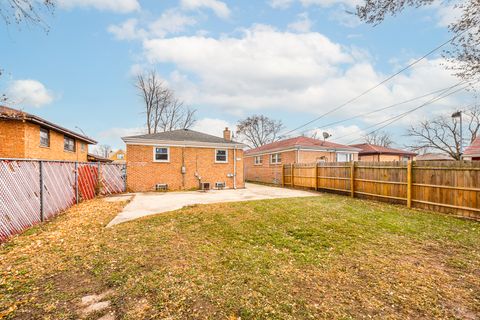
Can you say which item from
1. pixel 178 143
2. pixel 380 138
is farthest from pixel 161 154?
pixel 380 138

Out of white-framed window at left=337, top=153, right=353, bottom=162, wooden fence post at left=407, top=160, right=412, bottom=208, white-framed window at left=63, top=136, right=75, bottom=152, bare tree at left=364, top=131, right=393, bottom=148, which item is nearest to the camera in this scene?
wooden fence post at left=407, top=160, right=412, bottom=208

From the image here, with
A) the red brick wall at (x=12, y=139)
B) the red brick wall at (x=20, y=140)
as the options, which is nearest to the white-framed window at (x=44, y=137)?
the red brick wall at (x=20, y=140)

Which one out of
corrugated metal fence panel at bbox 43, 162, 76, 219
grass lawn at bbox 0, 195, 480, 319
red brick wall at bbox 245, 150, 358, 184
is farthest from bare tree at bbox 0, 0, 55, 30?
red brick wall at bbox 245, 150, 358, 184

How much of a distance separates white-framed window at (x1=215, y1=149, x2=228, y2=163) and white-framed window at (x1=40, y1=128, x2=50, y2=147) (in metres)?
10.4

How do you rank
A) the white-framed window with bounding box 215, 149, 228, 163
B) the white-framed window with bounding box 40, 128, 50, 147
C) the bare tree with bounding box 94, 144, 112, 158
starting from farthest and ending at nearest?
the bare tree with bounding box 94, 144, 112, 158 → the white-framed window with bounding box 215, 149, 228, 163 → the white-framed window with bounding box 40, 128, 50, 147

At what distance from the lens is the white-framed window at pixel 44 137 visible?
1303 centimetres

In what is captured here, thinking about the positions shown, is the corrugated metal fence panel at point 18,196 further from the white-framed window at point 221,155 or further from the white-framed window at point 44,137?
the white-framed window at point 221,155

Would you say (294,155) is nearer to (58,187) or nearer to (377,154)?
(377,154)

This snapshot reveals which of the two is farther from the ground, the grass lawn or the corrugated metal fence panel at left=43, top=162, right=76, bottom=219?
the corrugated metal fence panel at left=43, top=162, right=76, bottom=219

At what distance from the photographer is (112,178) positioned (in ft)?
42.8

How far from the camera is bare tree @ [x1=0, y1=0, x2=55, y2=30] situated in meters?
3.43

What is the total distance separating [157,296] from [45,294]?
59.6 inches

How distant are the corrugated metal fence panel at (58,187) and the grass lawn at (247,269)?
1047 mm

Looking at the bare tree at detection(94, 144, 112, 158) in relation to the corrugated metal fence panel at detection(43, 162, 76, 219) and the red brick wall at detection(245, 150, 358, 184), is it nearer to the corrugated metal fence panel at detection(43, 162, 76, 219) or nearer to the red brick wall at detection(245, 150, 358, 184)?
the red brick wall at detection(245, 150, 358, 184)
